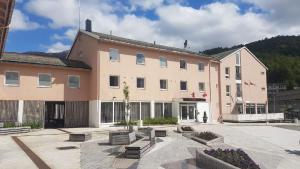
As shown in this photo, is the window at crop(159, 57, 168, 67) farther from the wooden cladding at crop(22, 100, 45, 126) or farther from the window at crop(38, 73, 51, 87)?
the wooden cladding at crop(22, 100, 45, 126)

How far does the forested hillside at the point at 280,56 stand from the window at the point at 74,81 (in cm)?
5358

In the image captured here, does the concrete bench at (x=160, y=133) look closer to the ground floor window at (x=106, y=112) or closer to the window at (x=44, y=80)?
the ground floor window at (x=106, y=112)

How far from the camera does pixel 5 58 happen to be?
87.7 ft

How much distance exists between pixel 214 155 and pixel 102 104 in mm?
19612

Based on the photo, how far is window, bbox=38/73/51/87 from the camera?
2848 centimetres

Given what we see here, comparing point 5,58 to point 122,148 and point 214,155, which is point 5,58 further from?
point 214,155

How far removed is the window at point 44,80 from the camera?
93.5 ft

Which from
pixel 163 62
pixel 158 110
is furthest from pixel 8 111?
pixel 163 62

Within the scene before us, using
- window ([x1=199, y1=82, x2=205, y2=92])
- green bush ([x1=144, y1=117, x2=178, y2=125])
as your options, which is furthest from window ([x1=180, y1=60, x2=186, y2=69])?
green bush ([x1=144, y1=117, x2=178, y2=125])

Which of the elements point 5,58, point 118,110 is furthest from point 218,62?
point 5,58

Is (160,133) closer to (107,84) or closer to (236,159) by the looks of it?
(236,159)

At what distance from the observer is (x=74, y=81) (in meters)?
30.5

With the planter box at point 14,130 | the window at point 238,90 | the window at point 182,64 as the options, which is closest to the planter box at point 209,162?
the planter box at point 14,130

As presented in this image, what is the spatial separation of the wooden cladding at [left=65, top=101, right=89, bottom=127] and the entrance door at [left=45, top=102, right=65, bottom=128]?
1393 mm
